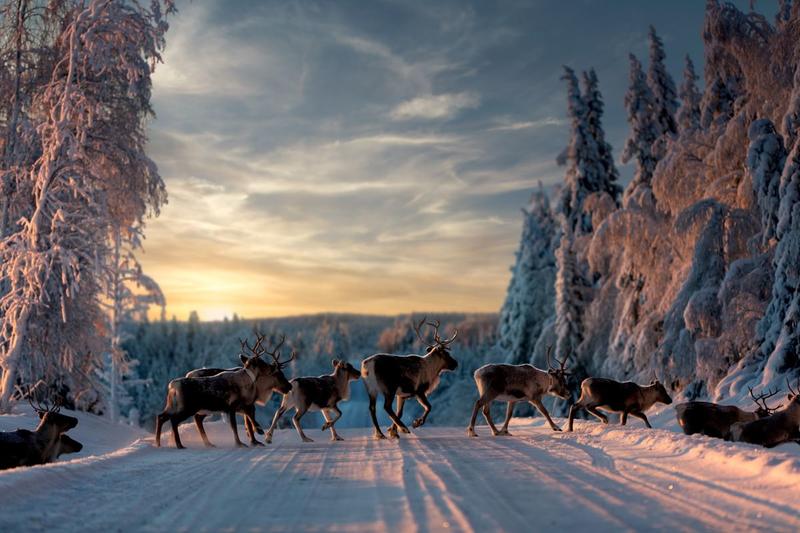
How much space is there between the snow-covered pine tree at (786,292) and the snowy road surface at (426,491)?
7414 millimetres

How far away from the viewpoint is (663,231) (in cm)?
2523

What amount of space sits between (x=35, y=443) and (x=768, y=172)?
1791 cm

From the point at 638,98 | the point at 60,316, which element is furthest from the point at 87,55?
the point at 638,98

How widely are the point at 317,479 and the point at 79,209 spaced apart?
1459 centimetres

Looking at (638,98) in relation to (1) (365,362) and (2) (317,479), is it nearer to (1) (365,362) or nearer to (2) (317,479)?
(1) (365,362)

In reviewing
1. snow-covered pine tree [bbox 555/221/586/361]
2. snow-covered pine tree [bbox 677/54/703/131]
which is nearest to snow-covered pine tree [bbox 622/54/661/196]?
snow-covered pine tree [bbox 677/54/703/131]

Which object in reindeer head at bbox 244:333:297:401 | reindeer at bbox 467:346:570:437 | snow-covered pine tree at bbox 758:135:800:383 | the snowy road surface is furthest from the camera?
snow-covered pine tree at bbox 758:135:800:383

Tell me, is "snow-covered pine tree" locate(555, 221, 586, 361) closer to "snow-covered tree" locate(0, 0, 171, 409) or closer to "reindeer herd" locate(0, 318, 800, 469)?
"reindeer herd" locate(0, 318, 800, 469)

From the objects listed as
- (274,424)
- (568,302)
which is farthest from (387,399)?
(568,302)

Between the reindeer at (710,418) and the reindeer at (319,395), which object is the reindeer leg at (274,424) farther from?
the reindeer at (710,418)

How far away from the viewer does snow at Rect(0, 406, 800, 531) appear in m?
5.44

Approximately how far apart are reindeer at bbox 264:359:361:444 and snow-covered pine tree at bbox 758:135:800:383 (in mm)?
9758

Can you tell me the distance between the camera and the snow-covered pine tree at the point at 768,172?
17.8m

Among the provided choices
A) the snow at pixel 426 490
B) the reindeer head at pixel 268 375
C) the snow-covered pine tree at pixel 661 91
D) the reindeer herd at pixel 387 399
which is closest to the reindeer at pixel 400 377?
the reindeer herd at pixel 387 399
